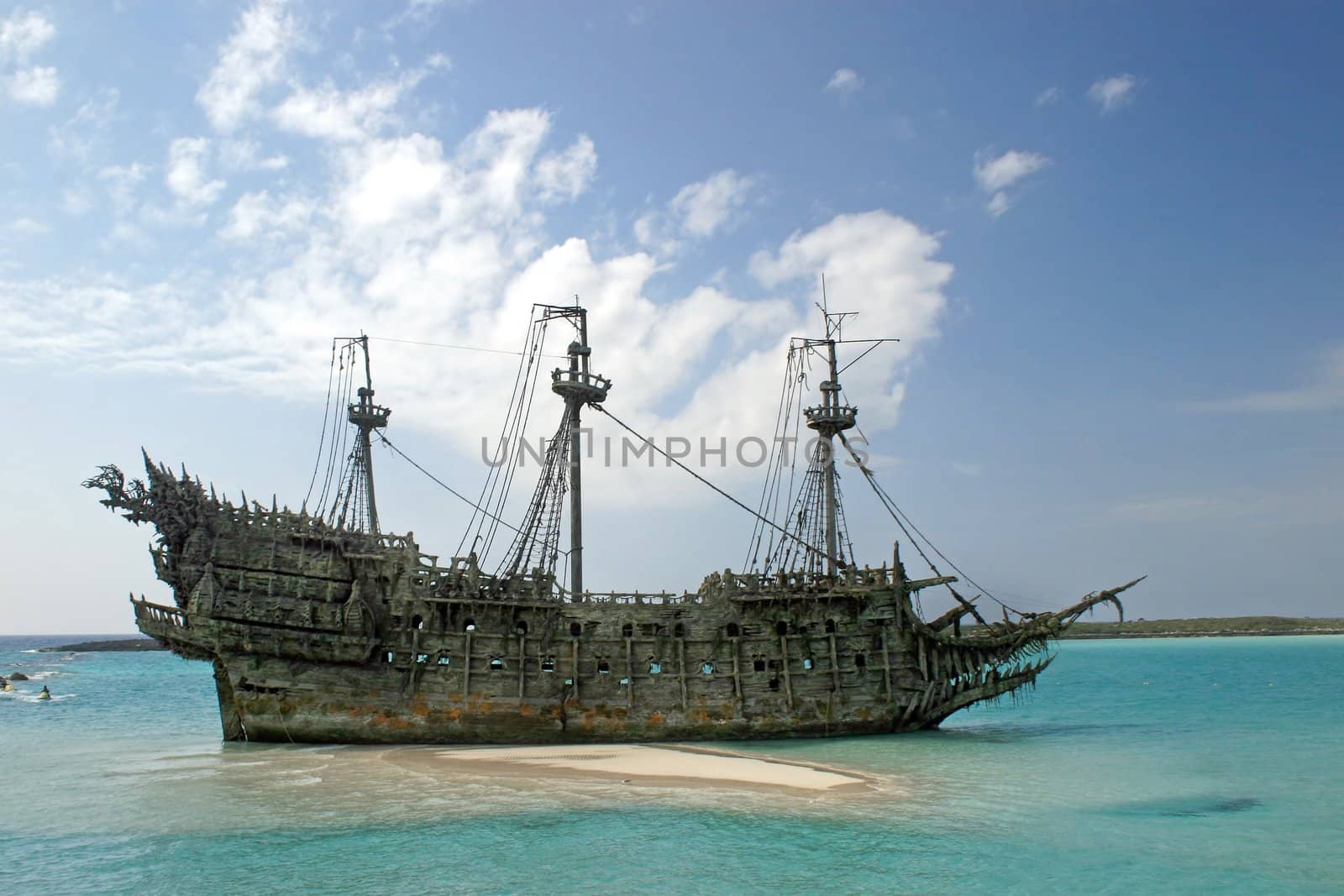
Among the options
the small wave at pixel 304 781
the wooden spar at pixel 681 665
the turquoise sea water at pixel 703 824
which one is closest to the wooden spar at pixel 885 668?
the turquoise sea water at pixel 703 824

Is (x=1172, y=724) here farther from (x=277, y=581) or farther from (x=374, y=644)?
(x=277, y=581)

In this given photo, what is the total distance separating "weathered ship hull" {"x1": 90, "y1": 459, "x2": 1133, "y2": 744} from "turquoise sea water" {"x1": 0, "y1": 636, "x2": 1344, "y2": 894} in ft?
4.48

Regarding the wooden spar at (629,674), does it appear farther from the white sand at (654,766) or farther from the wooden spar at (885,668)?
the wooden spar at (885,668)

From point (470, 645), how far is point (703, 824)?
11916 millimetres

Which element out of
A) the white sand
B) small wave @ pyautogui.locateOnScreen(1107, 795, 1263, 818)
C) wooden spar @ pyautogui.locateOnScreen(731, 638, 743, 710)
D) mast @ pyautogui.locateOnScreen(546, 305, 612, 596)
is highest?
mast @ pyautogui.locateOnScreen(546, 305, 612, 596)

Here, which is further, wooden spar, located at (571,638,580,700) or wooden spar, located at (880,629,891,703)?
wooden spar, located at (880,629,891,703)

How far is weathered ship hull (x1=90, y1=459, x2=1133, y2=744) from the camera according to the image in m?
26.8

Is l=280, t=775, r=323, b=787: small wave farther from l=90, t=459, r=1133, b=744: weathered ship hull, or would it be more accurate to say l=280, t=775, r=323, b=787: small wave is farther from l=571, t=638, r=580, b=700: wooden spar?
l=571, t=638, r=580, b=700: wooden spar

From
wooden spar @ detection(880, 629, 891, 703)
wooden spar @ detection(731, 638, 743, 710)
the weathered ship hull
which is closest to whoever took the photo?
the weathered ship hull

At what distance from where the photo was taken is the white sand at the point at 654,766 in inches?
846

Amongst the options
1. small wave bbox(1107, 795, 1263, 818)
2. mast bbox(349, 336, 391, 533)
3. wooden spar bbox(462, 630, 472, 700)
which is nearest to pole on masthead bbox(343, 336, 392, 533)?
mast bbox(349, 336, 391, 533)

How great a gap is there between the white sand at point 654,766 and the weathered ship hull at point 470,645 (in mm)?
1361

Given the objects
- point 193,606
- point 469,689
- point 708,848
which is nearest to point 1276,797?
point 708,848

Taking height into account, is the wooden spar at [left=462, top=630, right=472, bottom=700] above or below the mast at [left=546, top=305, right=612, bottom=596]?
below
